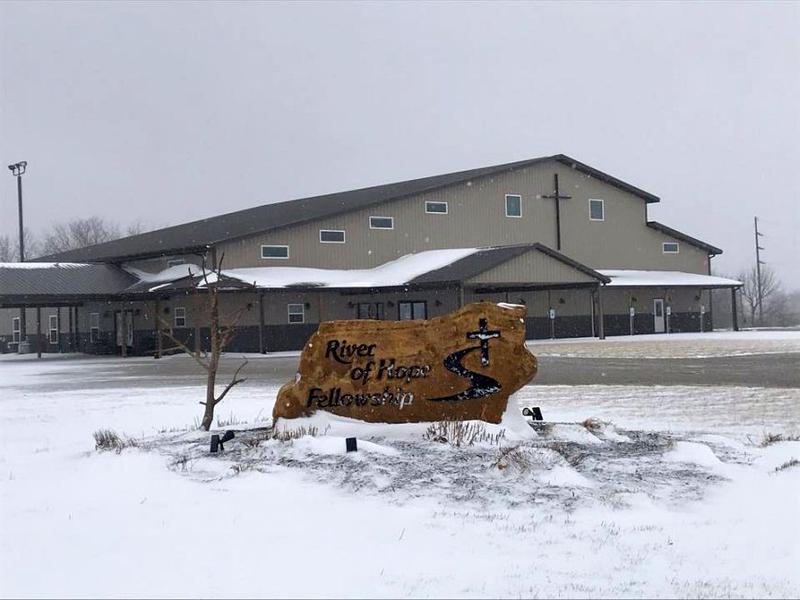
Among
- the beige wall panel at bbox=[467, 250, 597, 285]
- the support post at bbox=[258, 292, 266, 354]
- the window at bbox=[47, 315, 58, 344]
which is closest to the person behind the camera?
the support post at bbox=[258, 292, 266, 354]

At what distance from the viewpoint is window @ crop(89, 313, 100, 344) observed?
4749cm

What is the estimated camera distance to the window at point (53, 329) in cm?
5238

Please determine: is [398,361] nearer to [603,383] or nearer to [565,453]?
[565,453]

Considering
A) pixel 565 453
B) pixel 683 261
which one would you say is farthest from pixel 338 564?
pixel 683 261

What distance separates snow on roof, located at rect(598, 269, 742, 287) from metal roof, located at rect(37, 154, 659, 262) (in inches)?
167

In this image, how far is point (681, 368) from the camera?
24.9m

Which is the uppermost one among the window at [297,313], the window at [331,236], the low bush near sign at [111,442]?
the window at [331,236]

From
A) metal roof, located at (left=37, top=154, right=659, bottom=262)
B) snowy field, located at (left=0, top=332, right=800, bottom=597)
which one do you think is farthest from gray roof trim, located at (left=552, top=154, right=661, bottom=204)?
snowy field, located at (left=0, top=332, right=800, bottom=597)

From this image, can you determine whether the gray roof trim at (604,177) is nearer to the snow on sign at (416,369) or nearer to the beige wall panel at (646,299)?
the beige wall panel at (646,299)

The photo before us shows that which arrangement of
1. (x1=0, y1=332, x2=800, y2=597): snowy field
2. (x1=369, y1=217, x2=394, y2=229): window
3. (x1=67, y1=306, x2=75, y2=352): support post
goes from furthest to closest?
(x1=67, y1=306, x2=75, y2=352): support post → (x1=369, y1=217, x2=394, y2=229): window → (x1=0, y1=332, x2=800, y2=597): snowy field

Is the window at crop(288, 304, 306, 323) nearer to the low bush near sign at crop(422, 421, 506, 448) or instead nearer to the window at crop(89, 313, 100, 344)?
the window at crop(89, 313, 100, 344)

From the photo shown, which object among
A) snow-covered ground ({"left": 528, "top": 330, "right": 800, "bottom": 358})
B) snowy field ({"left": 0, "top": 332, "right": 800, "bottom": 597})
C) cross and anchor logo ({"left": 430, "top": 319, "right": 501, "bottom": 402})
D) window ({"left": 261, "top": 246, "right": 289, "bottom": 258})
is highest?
window ({"left": 261, "top": 246, "right": 289, "bottom": 258})

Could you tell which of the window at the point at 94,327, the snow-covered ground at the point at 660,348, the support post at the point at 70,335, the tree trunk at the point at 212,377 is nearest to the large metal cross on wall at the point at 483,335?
the tree trunk at the point at 212,377

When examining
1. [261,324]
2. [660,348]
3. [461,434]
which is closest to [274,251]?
[261,324]
